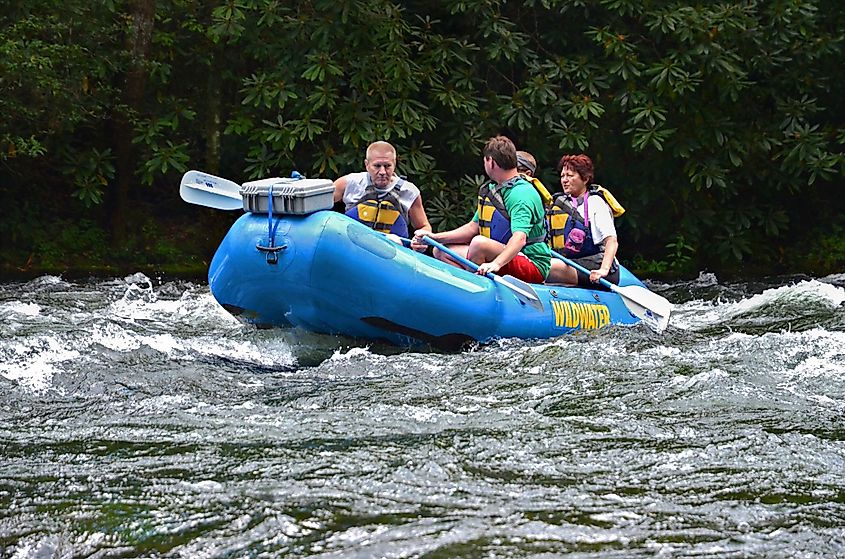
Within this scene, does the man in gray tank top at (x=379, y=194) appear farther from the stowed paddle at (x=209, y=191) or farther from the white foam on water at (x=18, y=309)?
the white foam on water at (x=18, y=309)

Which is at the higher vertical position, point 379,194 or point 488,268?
point 379,194

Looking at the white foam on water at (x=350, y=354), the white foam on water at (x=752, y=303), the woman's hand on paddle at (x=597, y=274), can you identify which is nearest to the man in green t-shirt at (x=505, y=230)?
the woman's hand on paddle at (x=597, y=274)

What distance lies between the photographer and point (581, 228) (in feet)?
23.2

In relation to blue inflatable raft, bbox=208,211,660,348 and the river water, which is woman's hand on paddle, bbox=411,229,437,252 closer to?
blue inflatable raft, bbox=208,211,660,348

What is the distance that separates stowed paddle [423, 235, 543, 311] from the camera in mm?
6043

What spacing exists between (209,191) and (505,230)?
60.5 inches

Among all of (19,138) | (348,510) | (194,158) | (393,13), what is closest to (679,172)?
(393,13)

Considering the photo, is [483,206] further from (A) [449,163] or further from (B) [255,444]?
(A) [449,163]

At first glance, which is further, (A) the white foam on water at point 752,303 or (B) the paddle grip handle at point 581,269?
(A) the white foam on water at point 752,303

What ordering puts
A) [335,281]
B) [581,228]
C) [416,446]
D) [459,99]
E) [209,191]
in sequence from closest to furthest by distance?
[416,446]
[335,281]
[209,191]
[581,228]
[459,99]

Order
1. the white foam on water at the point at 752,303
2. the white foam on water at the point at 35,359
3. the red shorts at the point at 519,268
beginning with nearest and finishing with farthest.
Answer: the white foam on water at the point at 35,359 → the red shorts at the point at 519,268 → the white foam on water at the point at 752,303

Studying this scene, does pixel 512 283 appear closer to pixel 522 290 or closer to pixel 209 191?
pixel 522 290

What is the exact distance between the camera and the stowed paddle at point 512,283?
604 centimetres

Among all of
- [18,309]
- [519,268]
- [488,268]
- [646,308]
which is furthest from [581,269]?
[18,309]
